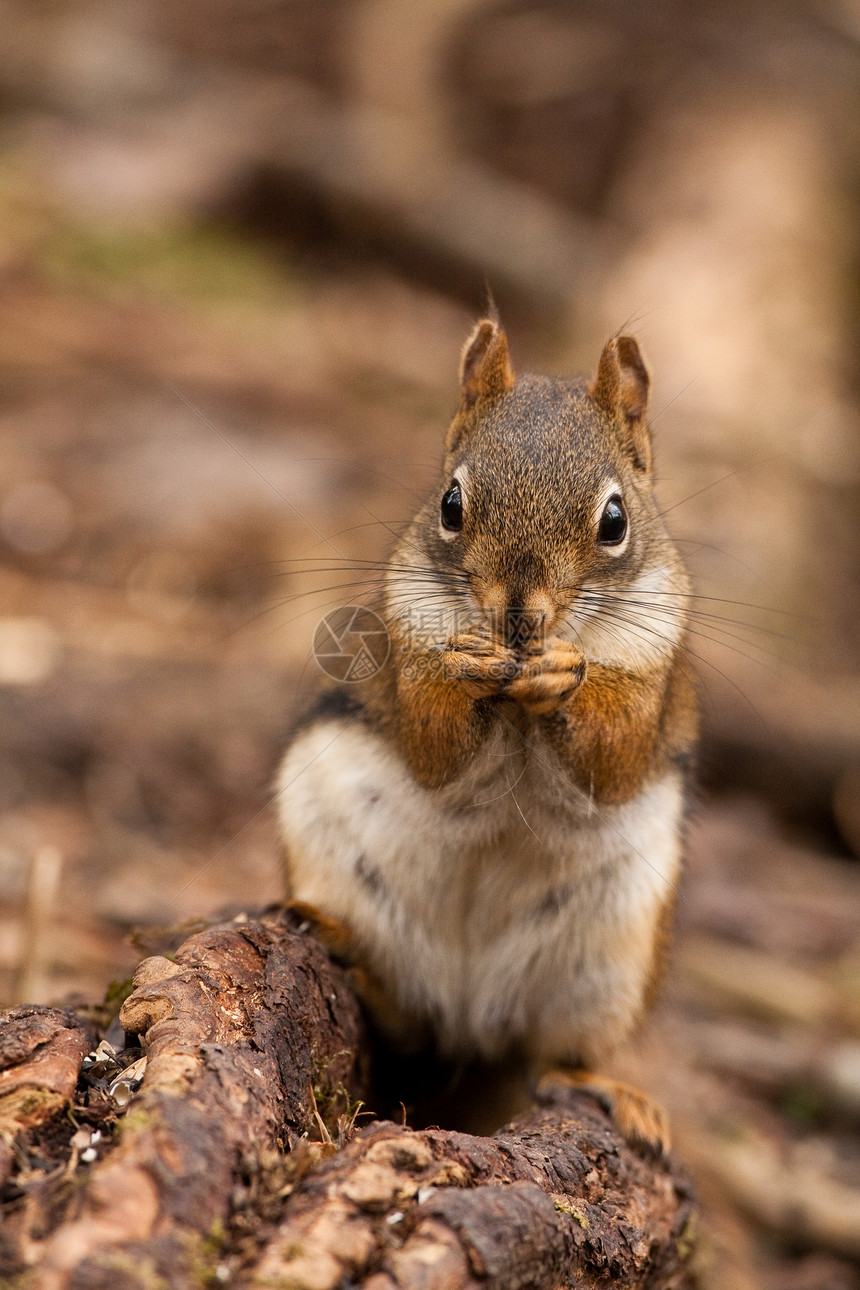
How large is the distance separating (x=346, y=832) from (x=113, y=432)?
529cm

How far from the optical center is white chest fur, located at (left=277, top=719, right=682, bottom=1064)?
9.59 ft

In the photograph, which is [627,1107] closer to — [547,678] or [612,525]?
[547,678]

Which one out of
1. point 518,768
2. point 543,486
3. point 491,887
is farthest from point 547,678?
point 491,887

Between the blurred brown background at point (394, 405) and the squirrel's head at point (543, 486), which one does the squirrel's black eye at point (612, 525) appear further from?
the blurred brown background at point (394, 405)

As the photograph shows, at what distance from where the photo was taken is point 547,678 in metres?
2.50

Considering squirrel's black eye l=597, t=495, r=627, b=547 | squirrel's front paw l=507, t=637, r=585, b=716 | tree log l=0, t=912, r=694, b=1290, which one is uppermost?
squirrel's black eye l=597, t=495, r=627, b=547

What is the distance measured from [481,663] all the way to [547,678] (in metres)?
0.15

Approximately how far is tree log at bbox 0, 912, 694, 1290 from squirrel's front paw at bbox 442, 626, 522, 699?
2.32 ft

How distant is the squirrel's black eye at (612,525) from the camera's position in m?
2.91

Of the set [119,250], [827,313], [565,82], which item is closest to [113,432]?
[119,250]

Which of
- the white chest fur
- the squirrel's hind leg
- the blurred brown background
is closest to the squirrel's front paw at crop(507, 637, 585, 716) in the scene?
the white chest fur

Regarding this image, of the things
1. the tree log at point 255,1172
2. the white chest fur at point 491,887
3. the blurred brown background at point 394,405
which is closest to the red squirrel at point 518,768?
the white chest fur at point 491,887

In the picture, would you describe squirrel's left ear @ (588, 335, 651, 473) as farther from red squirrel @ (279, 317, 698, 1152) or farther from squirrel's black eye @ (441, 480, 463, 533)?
squirrel's black eye @ (441, 480, 463, 533)

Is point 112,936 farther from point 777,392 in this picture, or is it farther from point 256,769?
point 777,392
